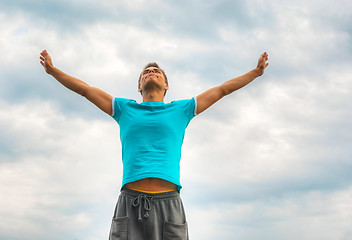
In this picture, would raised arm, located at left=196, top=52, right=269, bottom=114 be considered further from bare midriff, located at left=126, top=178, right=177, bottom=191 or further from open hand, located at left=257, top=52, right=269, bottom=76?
bare midriff, located at left=126, top=178, right=177, bottom=191

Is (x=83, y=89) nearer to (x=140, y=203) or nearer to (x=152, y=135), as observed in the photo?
(x=152, y=135)

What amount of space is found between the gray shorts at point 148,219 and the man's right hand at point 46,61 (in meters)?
2.82

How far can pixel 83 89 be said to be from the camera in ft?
22.3

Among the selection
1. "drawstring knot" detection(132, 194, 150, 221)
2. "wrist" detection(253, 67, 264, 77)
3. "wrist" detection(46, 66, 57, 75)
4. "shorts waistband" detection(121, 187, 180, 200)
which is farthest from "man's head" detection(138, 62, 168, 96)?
"drawstring knot" detection(132, 194, 150, 221)

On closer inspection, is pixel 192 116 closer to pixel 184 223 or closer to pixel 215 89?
pixel 215 89

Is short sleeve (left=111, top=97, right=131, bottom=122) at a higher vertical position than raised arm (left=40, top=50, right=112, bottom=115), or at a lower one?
lower

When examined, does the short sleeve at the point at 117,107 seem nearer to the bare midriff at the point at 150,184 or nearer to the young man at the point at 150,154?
the young man at the point at 150,154

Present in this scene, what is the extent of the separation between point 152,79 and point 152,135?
1.27 metres

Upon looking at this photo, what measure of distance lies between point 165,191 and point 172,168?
0.37 m

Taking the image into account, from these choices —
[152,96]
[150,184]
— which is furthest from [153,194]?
[152,96]

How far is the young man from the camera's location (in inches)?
229

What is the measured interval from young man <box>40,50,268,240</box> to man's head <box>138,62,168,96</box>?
0.7 inches

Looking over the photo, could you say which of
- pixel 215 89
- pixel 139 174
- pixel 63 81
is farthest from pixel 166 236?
pixel 63 81

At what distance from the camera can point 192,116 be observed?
22.2 feet
